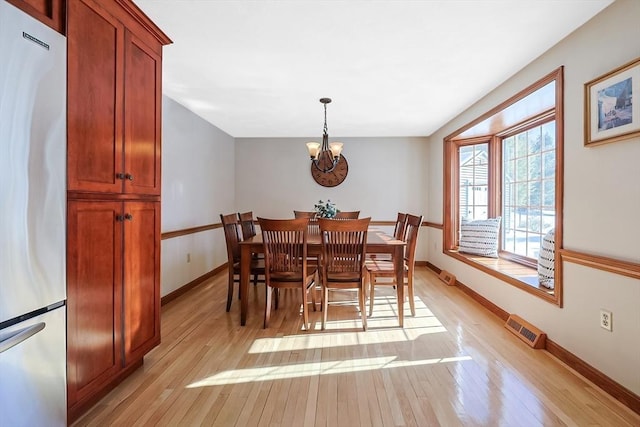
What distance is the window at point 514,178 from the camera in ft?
8.67

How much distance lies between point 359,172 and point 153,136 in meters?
3.94

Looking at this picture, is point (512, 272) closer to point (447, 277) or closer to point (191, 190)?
point (447, 277)

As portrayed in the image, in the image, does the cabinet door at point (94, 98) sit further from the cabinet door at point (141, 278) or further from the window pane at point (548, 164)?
the window pane at point (548, 164)

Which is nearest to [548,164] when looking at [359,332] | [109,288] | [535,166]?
[535,166]

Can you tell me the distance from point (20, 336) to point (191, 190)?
3.07 m

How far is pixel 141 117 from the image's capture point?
199 cm

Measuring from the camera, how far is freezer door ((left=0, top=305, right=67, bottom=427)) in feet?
3.73

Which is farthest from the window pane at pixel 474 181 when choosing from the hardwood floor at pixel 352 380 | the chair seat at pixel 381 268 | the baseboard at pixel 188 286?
the baseboard at pixel 188 286

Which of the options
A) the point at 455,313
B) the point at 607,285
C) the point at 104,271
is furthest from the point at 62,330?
the point at 455,313

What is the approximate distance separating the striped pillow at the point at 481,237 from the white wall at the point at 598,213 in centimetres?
147

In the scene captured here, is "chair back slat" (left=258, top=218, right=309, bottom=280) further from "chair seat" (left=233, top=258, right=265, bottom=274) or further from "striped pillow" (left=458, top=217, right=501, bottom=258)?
"striped pillow" (left=458, top=217, right=501, bottom=258)

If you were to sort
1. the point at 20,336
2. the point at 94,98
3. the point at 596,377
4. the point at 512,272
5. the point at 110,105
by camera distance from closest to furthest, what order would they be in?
the point at 20,336, the point at 94,98, the point at 110,105, the point at 596,377, the point at 512,272

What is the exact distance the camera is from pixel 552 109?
9.74 ft

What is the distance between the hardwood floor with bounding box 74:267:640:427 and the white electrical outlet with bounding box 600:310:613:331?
373 mm
